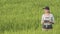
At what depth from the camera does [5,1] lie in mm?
20625

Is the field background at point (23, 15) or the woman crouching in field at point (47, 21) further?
the field background at point (23, 15)

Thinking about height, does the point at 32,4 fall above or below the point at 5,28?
above

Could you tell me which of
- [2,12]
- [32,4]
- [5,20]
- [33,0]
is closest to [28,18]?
[5,20]

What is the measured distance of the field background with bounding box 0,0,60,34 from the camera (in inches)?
516

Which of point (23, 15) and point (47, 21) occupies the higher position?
point (23, 15)

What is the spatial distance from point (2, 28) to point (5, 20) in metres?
0.84

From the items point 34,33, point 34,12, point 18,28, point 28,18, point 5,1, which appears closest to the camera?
point 34,33

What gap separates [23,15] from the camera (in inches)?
616

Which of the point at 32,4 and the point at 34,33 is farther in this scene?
the point at 32,4

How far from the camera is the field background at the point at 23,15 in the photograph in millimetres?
13117

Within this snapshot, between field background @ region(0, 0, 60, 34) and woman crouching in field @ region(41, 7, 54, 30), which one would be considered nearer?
woman crouching in field @ region(41, 7, 54, 30)

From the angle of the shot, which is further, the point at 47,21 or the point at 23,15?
the point at 23,15

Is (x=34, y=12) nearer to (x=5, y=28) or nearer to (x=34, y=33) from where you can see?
(x=5, y=28)

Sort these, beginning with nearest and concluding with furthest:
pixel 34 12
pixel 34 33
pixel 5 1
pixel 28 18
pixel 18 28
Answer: pixel 34 33
pixel 18 28
pixel 28 18
pixel 34 12
pixel 5 1
